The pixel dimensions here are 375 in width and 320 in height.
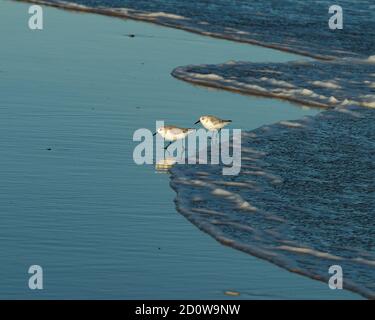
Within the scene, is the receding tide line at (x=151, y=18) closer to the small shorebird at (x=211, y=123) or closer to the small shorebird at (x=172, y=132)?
the small shorebird at (x=211, y=123)

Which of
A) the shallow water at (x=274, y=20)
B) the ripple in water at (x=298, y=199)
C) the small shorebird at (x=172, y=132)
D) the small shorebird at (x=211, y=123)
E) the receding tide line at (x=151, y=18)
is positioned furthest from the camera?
the shallow water at (x=274, y=20)

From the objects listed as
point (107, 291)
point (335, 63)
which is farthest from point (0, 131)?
point (335, 63)

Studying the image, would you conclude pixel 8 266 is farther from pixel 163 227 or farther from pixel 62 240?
pixel 163 227

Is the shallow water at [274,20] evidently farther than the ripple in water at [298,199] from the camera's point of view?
Yes

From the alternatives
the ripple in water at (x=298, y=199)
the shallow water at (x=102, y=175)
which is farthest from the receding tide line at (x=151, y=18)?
the ripple in water at (x=298, y=199)

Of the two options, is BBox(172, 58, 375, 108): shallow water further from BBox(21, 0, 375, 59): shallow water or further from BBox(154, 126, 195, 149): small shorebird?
BBox(154, 126, 195, 149): small shorebird

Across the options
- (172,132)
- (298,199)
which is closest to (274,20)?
(172,132)

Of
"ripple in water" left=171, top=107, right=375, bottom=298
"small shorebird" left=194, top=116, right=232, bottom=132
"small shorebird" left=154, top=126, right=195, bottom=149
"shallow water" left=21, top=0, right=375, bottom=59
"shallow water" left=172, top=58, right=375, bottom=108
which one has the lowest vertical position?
"ripple in water" left=171, top=107, right=375, bottom=298

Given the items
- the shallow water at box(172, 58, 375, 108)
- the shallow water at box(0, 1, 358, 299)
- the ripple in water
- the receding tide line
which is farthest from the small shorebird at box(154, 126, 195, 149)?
the receding tide line
